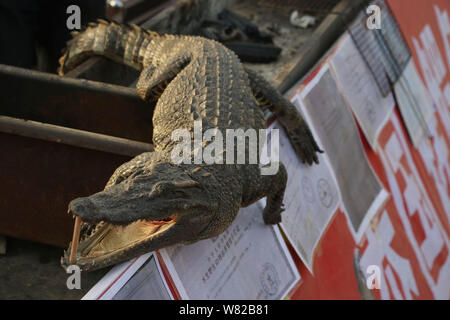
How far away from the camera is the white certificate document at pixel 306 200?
2.24 metres

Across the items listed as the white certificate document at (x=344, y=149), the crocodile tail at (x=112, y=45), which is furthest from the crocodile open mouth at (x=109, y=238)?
the crocodile tail at (x=112, y=45)

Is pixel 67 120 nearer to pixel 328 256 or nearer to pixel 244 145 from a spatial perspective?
pixel 244 145

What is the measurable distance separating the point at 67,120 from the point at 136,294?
1095 mm

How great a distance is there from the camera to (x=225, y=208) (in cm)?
183

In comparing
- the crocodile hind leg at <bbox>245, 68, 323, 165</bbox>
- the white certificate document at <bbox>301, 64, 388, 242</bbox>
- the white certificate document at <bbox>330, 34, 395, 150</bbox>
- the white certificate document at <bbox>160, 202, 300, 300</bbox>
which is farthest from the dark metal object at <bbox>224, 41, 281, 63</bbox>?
the white certificate document at <bbox>160, 202, 300, 300</bbox>

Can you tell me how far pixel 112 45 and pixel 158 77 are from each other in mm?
674

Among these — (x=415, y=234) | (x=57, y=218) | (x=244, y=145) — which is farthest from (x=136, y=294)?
(x=415, y=234)

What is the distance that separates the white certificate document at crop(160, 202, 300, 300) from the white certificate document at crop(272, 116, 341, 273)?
0.11m

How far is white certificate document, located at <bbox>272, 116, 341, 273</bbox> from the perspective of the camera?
2.24 metres

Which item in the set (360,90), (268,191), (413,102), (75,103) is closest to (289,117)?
(268,191)

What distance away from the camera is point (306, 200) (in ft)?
7.97

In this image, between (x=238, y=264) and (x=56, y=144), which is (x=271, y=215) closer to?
(x=238, y=264)

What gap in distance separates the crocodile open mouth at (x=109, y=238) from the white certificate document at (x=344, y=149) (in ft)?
4.02

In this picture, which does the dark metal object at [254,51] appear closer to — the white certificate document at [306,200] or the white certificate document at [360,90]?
the white certificate document at [360,90]
